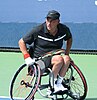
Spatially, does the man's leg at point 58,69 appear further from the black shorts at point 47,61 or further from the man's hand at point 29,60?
the man's hand at point 29,60

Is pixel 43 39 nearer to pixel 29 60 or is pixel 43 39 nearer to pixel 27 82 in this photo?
pixel 29 60

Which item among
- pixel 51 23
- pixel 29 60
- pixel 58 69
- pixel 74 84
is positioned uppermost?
pixel 51 23

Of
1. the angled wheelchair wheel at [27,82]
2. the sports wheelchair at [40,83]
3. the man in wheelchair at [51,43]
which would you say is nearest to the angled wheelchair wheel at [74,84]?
the sports wheelchair at [40,83]

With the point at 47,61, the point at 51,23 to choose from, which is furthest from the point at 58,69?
the point at 51,23

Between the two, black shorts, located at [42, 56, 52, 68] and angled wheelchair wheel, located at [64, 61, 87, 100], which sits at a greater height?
black shorts, located at [42, 56, 52, 68]

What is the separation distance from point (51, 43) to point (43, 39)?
0.30ft

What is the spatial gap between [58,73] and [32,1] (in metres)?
3.45

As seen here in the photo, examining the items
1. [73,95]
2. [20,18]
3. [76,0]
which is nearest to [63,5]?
[76,0]

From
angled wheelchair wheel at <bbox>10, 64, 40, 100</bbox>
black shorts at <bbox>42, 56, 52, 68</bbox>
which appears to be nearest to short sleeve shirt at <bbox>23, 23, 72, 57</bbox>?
black shorts at <bbox>42, 56, 52, 68</bbox>

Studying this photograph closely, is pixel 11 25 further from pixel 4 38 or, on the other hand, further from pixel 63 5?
pixel 63 5

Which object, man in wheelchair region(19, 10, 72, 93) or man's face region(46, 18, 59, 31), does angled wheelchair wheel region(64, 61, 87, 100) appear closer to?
man in wheelchair region(19, 10, 72, 93)

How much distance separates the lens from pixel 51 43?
4000 millimetres

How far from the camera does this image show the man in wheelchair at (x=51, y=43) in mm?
3862

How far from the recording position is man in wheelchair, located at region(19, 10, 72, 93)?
3862 millimetres
